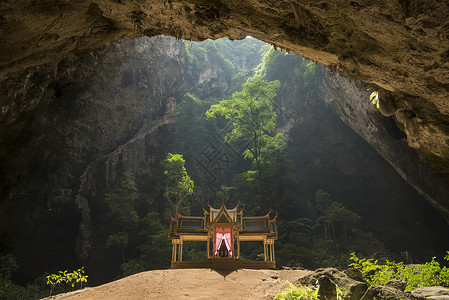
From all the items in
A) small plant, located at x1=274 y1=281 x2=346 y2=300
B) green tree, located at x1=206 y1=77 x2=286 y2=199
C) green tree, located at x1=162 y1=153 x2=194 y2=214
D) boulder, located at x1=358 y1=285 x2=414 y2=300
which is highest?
green tree, located at x1=206 y1=77 x2=286 y2=199

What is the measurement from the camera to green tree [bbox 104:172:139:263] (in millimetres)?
17938

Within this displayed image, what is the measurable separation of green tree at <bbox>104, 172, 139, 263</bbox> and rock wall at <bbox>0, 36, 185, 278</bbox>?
1.64 meters

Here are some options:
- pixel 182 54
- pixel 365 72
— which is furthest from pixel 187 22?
pixel 182 54

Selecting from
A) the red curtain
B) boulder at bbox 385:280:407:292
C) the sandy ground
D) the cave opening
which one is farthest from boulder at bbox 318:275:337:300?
the cave opening

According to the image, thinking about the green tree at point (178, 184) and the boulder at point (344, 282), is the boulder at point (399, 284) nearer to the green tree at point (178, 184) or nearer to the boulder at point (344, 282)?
the boulder at point (344, 282)

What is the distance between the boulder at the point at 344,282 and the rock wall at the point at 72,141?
10.3 m

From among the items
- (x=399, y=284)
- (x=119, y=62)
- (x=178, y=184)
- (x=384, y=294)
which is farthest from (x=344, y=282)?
(x=119, y=62)

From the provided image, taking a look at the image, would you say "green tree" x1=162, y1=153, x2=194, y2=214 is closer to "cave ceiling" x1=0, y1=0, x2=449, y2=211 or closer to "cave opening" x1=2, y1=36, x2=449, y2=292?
"cave opening" x1=2, y1=36, x2=449, y2=292

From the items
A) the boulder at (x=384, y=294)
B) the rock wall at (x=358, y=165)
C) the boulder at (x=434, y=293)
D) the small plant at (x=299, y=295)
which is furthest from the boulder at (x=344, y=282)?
the rock wall at (x=358, y=165)

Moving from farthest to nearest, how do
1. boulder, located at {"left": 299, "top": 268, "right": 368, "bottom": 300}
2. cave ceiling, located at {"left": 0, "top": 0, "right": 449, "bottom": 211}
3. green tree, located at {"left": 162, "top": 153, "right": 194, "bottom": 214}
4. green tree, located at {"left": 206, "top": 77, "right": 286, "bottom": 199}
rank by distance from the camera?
1. green tree, located at {"left": 206, "top": 77, "right": 286, "bottom": 199}
2. green tree, located at {"left": 162, "top": 153, "right": 194, "bottom": 214}
3. cave ceiling, located at {"left": 0, "top": 0, "right": 449, "bottom": 211}
4. boulder, located at {"left": 299, "top": 268, "right": 368, "bottom": 300}

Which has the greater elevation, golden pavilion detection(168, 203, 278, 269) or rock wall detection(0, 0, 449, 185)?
rock wall detection(0, 0, 449, 185)

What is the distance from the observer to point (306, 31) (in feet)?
21.6

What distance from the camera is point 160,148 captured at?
25.2m

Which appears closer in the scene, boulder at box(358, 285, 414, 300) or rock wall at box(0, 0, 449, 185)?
boulder at box(358, 285, 414, 300)
